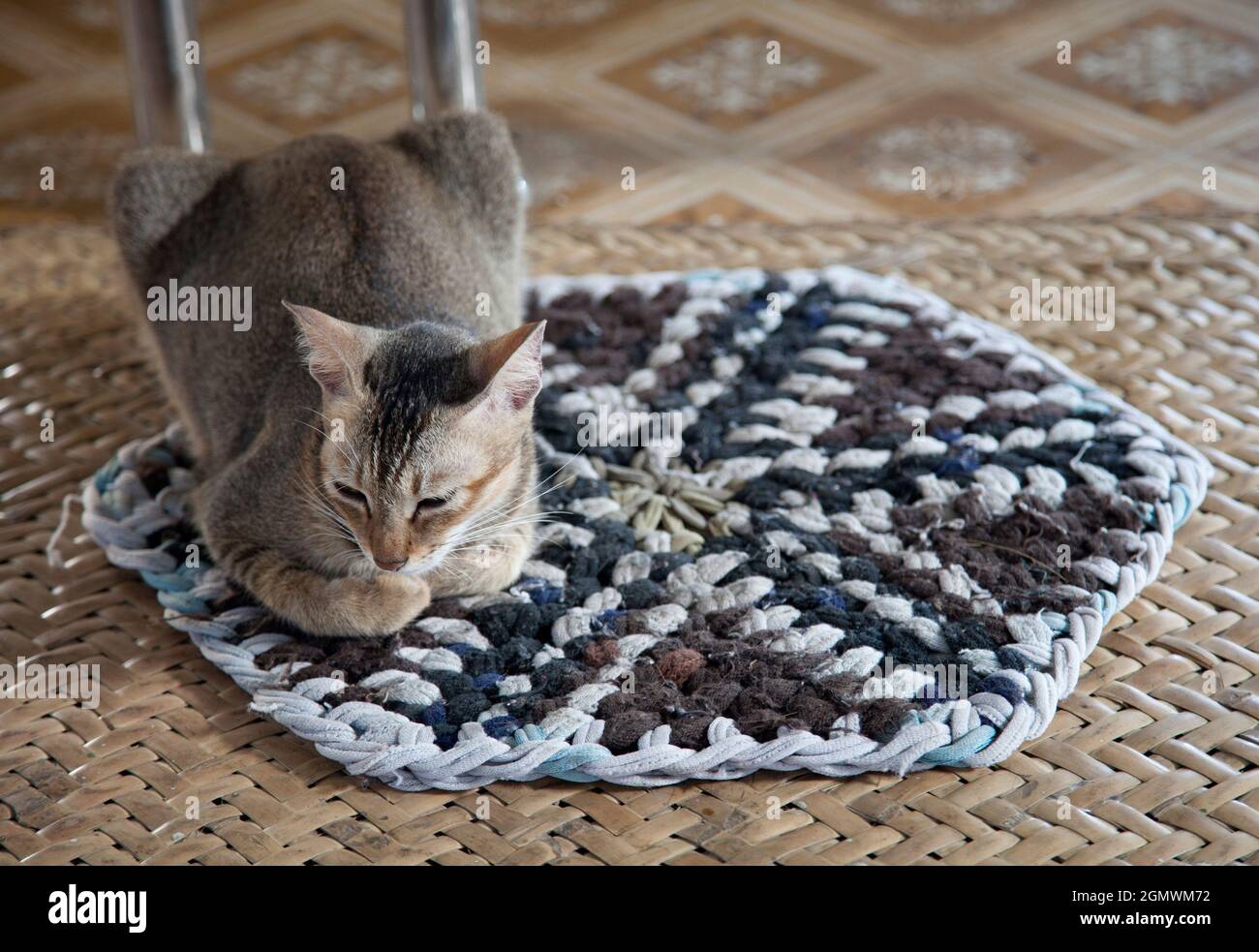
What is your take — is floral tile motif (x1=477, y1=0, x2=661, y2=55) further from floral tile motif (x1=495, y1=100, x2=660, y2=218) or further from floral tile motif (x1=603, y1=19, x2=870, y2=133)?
floral tile motif (x1=495, y1=100, x2=660, y2=218)

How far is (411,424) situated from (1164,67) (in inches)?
82.7

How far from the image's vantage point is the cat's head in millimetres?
1135

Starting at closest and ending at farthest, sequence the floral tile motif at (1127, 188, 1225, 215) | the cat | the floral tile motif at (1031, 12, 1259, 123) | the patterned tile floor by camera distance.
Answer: the cat, the floral tile motif at (1127, 188, 1225, 215), the patterned tile floor, the floral tile motif at (1031, 12, 1259, 123)

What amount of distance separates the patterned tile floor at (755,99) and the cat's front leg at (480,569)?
3.59 feet

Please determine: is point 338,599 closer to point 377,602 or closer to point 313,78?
point 377,602

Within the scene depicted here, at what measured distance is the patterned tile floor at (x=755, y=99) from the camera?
2400mm

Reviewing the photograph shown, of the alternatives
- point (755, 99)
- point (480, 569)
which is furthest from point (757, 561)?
point (755, 99)

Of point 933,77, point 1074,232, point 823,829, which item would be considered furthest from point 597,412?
point 933,77

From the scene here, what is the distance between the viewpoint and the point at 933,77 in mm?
2721

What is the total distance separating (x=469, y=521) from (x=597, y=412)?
338 mm

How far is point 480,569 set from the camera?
4.11 ft

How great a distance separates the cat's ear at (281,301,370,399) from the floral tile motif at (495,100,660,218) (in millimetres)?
1217

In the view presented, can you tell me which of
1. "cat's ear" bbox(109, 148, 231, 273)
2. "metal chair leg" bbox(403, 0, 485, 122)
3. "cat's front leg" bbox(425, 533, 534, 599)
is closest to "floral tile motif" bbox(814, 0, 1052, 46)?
"metal chair leg" bbox(403, 0, 485, 122)

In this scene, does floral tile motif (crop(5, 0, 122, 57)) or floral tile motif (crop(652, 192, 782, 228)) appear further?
floral tile motif (crop(5, 0, 122, 57))
